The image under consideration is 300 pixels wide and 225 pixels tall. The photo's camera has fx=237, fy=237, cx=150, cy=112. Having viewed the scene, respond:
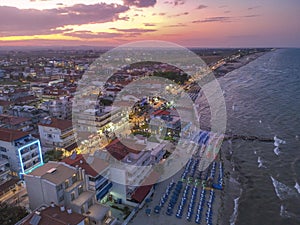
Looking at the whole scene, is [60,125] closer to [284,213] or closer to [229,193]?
[229,193]

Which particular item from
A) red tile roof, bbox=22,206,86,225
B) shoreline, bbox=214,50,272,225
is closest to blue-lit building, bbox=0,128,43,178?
red tile roof, bbox=22,206,86,225

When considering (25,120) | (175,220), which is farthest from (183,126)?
(25,120)

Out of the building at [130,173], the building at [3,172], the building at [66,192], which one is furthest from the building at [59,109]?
the building at [66,192]

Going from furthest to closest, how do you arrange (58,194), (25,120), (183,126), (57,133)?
1. (183,126)
2. (25,120)
3. (57,133)
4. (58,194)

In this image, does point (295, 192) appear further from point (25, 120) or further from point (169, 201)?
point (25, 120)

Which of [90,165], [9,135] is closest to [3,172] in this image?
[9,135]

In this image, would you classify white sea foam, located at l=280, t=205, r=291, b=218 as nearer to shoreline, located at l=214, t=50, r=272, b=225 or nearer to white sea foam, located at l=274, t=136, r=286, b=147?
shoreline, located at l=214, t=50, r=272, b=225
